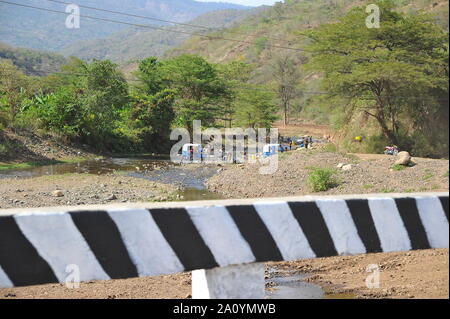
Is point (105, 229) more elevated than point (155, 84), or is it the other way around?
point (155, 84)

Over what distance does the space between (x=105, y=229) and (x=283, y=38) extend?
274 feet

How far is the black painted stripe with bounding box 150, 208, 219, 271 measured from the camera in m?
1.85

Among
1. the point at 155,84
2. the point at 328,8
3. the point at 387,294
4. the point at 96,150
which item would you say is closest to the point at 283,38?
the point at 328,8

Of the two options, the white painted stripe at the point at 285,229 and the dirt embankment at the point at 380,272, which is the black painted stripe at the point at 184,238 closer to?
the white painted stripe at the point at 285,229

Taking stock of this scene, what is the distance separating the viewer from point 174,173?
22578 millimetres

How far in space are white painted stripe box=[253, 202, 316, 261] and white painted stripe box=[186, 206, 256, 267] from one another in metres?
0.12

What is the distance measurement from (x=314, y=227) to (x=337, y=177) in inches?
A: 570

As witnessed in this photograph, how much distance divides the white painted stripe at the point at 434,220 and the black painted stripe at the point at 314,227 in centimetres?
41

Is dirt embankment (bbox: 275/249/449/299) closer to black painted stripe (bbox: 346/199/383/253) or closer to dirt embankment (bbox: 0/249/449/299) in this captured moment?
dirt embankment (bbox: 0/249/449/299)

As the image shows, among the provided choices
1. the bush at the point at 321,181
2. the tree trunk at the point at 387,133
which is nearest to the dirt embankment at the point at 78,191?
the bush at the point at 321,181

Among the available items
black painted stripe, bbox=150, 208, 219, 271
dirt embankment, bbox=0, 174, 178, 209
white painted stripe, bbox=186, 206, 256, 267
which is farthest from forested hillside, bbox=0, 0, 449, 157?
dirt embankment, bbox=0, 174, 178, 209

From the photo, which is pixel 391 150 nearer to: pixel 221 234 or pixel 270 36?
pixel 221 234

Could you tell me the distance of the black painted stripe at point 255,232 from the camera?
6.30ft

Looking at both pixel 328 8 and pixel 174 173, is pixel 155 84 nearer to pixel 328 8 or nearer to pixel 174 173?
pixel 174 173
